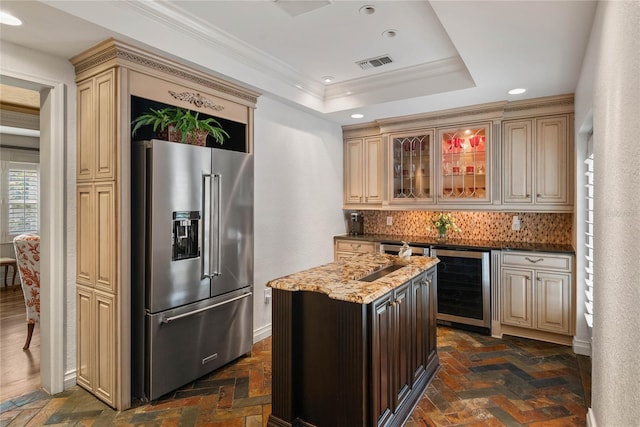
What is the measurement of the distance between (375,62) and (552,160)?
2.27 m

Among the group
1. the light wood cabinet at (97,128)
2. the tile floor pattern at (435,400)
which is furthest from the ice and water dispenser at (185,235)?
the tile floor pattern at (435,400)

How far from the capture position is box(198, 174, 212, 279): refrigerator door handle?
2934 mm

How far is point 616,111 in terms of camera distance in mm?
1479

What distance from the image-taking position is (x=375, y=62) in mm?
3570

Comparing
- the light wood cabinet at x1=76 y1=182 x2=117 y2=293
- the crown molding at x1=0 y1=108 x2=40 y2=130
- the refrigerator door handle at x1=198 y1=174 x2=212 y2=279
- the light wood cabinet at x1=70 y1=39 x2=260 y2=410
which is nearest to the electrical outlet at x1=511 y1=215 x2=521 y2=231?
the refrigerator door handle at x1=198 y1=174 x2=212 y2=279

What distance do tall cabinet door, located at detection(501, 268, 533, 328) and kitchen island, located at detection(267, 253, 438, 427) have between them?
192cm

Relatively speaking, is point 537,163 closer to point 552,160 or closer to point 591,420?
point 552,160

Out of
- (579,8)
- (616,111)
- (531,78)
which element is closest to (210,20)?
(579,8)

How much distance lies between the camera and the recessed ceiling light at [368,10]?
2561mm

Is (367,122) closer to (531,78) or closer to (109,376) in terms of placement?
(531,78)

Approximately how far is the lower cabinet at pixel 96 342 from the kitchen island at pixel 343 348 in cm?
127

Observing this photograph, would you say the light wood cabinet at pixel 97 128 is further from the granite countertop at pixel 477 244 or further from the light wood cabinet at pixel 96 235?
the granite countertop at pixel 477 244

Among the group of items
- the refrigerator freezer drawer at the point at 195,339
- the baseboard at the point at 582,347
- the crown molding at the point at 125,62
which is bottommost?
the baseboard at the point at 582,347

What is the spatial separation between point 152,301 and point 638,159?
9.23ft
